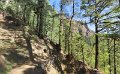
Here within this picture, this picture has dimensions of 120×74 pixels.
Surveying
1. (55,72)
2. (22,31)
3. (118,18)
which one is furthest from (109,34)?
(22,31)

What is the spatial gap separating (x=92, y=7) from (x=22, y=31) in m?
10.00

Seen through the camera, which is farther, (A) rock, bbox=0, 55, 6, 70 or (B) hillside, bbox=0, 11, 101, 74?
(B) hillside, bbox=0, 11, 101, 74

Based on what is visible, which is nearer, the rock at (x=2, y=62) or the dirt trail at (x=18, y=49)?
the rock at (x=2, y=62)

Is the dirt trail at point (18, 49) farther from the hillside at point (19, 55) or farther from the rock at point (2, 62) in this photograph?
the rock at point (2, 62)

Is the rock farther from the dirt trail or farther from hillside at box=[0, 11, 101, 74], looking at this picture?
the dirt trail

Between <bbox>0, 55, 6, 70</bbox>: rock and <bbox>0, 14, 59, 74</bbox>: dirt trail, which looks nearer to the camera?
<bbox>0, 55, 6, 70</bbox>: rock

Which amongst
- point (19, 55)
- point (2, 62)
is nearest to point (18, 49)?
point (19, 55)

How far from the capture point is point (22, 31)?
101 feet

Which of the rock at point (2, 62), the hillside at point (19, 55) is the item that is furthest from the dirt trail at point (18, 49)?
the rock at point (2, 62)

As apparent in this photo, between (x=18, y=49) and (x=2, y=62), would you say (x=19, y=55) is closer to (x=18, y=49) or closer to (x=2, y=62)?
(x=18, y=49)

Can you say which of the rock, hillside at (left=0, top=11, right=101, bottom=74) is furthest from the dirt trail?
the rock

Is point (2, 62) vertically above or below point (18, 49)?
below

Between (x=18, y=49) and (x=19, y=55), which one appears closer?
(x=19, y=55)

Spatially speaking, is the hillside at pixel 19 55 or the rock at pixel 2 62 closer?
the rock at pixel 2 62
